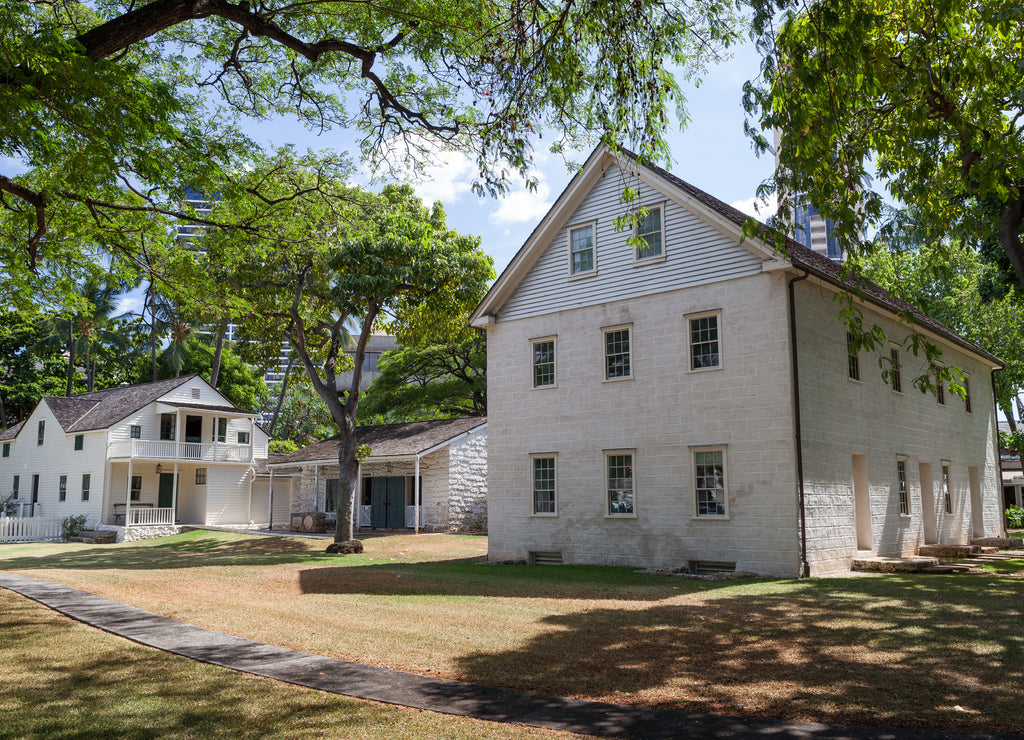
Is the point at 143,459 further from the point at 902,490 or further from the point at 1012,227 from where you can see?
the point at 1012,227

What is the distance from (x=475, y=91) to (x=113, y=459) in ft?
101

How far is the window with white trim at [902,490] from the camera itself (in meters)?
19.5

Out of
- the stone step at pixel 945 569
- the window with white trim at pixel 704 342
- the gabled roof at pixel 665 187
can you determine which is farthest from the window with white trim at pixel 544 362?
the stone step at pixel 945 569

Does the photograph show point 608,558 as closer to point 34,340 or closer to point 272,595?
point 272,595

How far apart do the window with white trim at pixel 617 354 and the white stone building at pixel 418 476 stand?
38.4 feet

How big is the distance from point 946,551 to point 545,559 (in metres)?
10.1

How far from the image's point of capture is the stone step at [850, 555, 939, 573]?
16.2 meters

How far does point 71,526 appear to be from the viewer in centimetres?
3269

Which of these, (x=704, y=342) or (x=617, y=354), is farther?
(x=617, y=354)

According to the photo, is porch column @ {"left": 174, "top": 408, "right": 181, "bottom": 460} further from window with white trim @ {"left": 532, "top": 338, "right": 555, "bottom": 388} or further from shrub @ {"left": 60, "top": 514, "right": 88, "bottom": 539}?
window with white trim @ {"left": 532, "top": 338, "right": 555, "bottom": 388}

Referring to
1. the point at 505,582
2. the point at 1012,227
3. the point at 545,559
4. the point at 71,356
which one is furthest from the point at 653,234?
the point at 71,356

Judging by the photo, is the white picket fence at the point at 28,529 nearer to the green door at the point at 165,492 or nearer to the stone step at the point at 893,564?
the green door at the point at 165,492

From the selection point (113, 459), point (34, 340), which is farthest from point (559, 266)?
point (34, 340)

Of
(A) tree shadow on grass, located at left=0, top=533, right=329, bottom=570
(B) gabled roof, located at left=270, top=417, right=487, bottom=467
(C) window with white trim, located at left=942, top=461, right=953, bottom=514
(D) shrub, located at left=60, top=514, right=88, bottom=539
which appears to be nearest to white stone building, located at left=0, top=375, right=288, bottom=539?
(D) shrub, located at left=60, top=514, right=88, bottom=539
